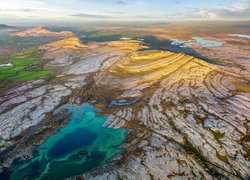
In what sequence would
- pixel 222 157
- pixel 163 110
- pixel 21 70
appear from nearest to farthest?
pixel 222 157 < pixel 163 110 < pixel 21 70

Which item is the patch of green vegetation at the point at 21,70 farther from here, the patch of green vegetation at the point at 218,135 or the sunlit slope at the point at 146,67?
the patch of green vegetation at the point at 218,135

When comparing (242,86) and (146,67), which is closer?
(242,86)

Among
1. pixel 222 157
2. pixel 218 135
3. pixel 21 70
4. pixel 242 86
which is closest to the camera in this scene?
pixel 222 157

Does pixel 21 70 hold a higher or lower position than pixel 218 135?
lower

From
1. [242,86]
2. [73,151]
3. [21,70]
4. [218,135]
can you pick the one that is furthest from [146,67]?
[73,151]

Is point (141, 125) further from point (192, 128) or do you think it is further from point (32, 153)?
point (32, 153)

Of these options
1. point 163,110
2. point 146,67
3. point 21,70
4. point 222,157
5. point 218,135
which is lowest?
point 21,70

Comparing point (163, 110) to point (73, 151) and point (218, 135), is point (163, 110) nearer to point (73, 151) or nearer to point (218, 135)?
point (218, 135)

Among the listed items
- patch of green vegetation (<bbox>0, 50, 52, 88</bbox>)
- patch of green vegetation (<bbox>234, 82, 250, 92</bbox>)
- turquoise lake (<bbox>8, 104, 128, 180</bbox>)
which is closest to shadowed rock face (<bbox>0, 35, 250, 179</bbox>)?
patch of green vegetation (<bbox>234, 82, 250, 92</bbox>)
